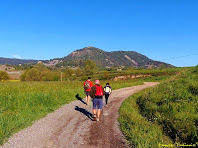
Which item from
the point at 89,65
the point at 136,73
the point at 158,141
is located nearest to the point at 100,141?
the point at 158,141

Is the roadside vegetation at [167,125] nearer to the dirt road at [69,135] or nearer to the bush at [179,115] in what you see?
the bush at [179,115]

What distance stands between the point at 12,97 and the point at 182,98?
13.0m

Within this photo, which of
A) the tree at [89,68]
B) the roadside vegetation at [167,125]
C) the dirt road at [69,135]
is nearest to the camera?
the dirt road at [69,135]

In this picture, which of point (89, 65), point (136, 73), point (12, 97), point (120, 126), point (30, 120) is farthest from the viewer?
point (89, 65)

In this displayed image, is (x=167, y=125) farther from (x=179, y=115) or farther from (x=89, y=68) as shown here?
(x=89, y=68)

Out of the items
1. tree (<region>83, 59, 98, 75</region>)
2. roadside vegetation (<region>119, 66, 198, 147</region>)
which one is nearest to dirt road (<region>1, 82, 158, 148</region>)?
roadside vegetation (<region>119, 66, 198, 147</region>)

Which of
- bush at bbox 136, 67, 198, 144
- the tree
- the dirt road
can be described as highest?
the tree

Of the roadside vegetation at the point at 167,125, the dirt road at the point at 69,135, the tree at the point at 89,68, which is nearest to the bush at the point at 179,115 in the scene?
the roadside vegetation at the point at 167,125

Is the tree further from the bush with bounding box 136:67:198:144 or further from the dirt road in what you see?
the dirt road

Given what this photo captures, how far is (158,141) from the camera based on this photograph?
7230mm

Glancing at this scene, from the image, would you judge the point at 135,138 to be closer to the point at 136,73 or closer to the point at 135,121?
the point at 135,121

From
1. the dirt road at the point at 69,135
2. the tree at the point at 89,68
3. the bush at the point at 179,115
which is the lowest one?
the dirt road at the point at 69,135

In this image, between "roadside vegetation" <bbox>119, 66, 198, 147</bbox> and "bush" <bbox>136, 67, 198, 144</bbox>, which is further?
"bush" <bbox>136, 67, 198, 144</bbox>

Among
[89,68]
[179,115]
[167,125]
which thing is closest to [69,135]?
[167,125]
